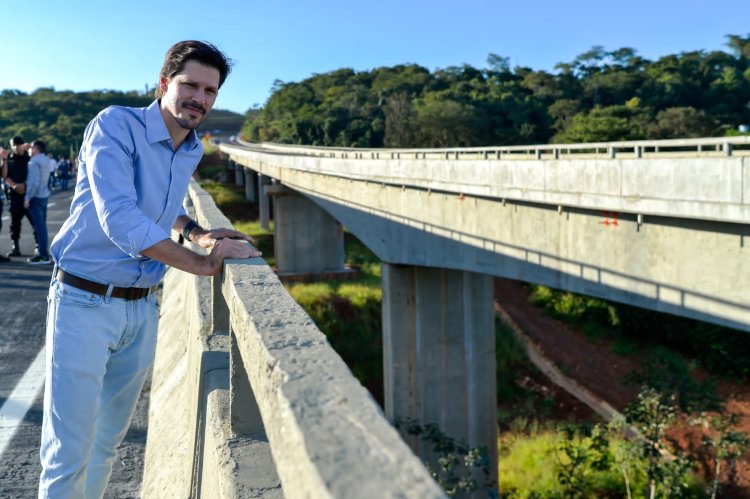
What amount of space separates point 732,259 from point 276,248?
2828cm

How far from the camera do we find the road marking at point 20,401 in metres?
5.09

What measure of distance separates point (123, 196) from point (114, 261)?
0.38 meters

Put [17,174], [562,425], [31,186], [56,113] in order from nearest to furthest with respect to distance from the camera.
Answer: [31,186] → [17,174] → [562,425] → [56,113]

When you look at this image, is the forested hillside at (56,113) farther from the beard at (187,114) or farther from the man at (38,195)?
the beard at (187,114)

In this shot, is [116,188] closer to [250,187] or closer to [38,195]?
[38,195]

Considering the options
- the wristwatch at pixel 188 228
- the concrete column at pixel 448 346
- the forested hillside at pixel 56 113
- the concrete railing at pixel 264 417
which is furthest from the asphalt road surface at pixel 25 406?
the forested hillside at pixel 56 113

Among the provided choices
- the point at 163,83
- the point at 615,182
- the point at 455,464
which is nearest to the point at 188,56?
the point at 163,83

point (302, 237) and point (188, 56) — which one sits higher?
point (188, 56)

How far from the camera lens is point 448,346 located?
20.2 meters

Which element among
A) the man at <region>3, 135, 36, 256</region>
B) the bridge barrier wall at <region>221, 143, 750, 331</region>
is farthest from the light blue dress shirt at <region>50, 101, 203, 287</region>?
the man at <region>3, 135, 36, 256</region>

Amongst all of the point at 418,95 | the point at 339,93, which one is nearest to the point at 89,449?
the point at 418,95

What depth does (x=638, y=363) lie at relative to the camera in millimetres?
32562

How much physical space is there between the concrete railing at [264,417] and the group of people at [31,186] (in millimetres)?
9278

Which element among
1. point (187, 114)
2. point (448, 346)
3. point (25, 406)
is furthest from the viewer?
point (448, 346)
